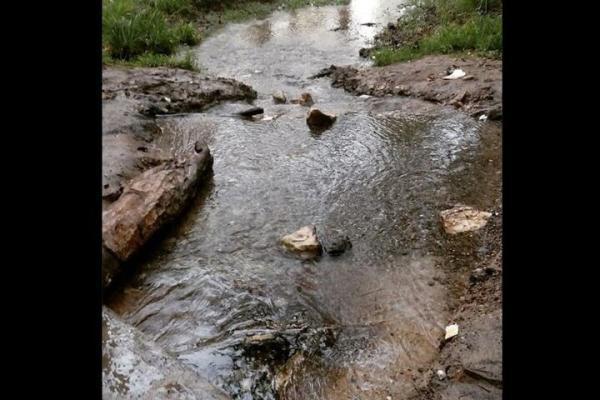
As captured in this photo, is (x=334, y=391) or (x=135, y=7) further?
(x=135, y=7)

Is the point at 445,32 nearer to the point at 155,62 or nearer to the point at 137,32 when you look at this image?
the point at 155,62

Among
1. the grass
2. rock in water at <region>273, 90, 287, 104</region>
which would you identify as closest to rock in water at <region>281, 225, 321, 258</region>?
rock in water at <region>273, 90, 287, 104</region>

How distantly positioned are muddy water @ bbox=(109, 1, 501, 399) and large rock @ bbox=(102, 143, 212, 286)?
0.56ft

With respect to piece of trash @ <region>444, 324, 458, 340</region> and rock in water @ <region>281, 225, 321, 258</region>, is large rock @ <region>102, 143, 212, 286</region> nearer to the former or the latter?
rock in water @ <region>281, 225, 321, 258</region>

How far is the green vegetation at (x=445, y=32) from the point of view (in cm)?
929

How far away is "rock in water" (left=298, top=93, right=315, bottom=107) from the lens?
8.38m

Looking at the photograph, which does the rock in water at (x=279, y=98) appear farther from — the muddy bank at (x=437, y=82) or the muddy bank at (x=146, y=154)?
the muddy bank at (x=437, y=82)
